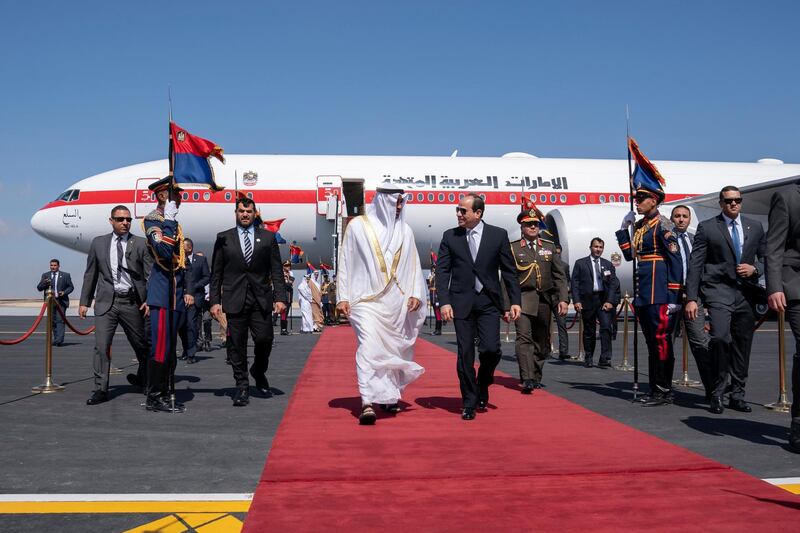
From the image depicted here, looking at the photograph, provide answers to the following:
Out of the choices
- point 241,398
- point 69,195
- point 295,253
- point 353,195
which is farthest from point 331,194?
point 241,398

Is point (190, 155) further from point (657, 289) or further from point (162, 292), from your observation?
point (657, 289)

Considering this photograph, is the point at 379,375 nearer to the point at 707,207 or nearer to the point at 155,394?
the point at 155,394

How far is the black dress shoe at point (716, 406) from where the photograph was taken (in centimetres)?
634

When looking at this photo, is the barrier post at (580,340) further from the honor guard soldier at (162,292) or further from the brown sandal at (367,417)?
the honor guard soldier at (162,292)

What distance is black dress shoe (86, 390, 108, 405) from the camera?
6.88 meters

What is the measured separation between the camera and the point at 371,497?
145 inches

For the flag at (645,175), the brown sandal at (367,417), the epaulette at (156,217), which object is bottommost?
the brown sandal at (367,417)

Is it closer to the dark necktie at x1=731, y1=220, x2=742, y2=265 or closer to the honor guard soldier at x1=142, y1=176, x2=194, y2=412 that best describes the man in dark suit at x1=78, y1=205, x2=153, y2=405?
the honor guard soldier at x1=142, y1=176, x2=194, y2=412

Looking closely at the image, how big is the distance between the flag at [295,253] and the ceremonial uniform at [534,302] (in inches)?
528

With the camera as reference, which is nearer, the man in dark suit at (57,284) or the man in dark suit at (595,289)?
the man in dark suit at (595,289)

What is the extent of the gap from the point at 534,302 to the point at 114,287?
4.45 metres

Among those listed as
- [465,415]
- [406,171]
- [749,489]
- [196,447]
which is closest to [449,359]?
[465,415]

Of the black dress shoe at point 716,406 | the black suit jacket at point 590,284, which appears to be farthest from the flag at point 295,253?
the black dress shoe at point 716,406

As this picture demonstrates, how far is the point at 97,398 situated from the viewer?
22.7 feet
